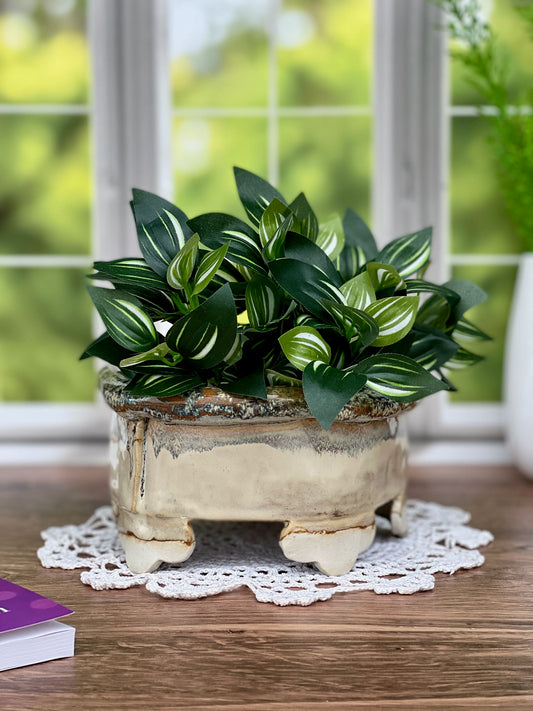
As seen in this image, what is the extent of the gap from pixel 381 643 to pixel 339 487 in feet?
0.51

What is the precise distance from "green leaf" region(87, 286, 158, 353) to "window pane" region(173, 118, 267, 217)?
0.69 m

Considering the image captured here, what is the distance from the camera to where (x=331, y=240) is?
87cm

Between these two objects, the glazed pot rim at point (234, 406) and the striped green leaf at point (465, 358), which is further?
the striped green leaf at point (465, 358)

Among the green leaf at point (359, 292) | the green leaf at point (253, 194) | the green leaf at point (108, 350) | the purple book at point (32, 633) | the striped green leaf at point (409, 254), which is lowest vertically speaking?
the purple book at point (32, 633)

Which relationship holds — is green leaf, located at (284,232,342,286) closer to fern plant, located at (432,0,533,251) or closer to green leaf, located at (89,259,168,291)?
green leaf, located at (89,259,168,291)

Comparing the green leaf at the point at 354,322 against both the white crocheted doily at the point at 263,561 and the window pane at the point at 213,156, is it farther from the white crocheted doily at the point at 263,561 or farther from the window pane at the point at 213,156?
the window pane at the point at 213,156

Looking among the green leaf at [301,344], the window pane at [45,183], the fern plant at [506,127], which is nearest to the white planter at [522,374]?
the fern plant at [506,127]

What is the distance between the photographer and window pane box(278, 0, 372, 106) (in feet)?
4.51

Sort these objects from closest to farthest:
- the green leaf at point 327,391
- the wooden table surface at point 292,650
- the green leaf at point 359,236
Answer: the wooden table surface at point 292,650, the green leaf at point 327,391, the green leaf at point 359,236

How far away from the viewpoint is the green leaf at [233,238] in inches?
31.0

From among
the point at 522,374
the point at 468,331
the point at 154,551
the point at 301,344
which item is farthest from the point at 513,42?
the point at 154,551

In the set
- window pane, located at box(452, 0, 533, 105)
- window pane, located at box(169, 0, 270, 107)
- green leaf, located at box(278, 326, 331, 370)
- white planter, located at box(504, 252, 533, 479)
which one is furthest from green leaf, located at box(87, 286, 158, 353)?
window pane, located at box(452, 0, 533, 105)

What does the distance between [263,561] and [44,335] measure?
774 millimetres

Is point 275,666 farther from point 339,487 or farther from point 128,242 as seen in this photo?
point 128,242
